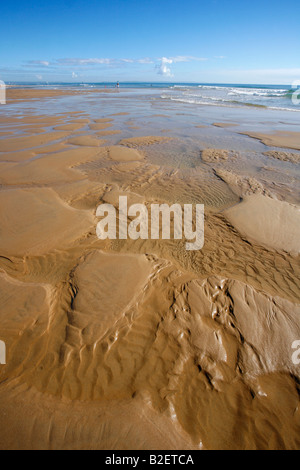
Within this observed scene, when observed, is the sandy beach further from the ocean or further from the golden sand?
the ocean

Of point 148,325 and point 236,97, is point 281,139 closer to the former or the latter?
point 148,325

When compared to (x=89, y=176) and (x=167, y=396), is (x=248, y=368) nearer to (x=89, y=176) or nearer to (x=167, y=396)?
(x=167, y=396)

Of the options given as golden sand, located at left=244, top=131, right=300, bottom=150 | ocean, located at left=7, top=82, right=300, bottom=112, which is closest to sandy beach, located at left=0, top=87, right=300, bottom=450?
golden sand, located at left=244, top=131, right=300, bottom=150

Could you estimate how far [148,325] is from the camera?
2.70m

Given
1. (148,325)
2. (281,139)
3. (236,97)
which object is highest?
(236,97)

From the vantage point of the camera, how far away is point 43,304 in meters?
2.92

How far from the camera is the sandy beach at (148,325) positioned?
6.48ft

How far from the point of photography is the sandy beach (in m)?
1.97

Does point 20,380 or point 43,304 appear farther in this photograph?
point 43,304

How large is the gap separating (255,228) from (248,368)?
2828 millimetres

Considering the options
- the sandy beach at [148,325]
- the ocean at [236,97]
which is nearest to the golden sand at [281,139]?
the sandy beach at [148,325]

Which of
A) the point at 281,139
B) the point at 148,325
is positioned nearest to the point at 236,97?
the point at 281,139

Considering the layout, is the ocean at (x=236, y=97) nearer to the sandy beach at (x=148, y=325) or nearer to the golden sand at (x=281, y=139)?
the golden sand at (x=281, y=139)
